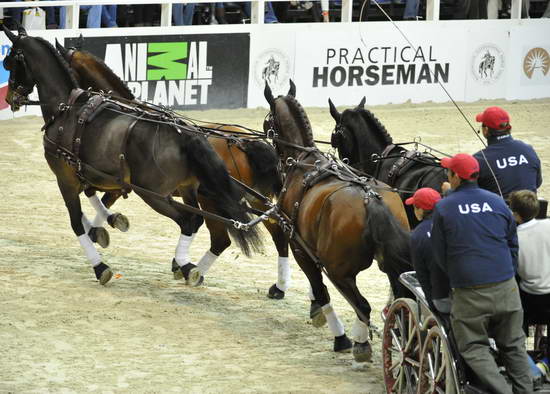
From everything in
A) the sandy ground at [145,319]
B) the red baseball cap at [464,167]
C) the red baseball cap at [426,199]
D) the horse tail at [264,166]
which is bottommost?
the sandy ground at [145,319]

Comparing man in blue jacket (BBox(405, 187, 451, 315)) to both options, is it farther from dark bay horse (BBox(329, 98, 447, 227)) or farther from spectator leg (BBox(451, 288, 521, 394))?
dark bay horse (BBox(329, 98, 447, 227))

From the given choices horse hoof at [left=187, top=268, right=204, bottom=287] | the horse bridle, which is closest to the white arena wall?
the horse bridle

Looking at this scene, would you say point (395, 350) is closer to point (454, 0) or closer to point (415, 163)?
point (415, 163)

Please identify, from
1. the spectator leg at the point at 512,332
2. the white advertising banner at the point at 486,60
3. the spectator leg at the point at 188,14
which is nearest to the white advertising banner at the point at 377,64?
the white advertising banner at the point at 486,60

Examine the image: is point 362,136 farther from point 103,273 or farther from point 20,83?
point 20,83

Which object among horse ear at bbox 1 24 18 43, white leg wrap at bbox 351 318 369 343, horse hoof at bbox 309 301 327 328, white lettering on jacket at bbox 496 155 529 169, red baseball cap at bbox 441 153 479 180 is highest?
horse ear at bbox 1 24 18 43

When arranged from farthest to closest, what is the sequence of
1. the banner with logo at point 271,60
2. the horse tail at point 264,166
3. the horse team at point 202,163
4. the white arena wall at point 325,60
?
1. the banner with logo at point 271,60
2. the white arena wall at point 325,60
3. the horse tail at point 264,166
4. the horse team at point 202,163

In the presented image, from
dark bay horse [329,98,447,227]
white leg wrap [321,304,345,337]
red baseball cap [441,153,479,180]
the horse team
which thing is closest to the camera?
red baseball cap [441,153,479,180]

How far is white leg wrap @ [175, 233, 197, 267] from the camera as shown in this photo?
34.4 feet

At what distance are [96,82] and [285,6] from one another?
9.06 meters

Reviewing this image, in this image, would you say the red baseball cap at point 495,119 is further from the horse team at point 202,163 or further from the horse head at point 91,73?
the horse head at point 91,73

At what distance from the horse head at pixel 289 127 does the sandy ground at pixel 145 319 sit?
5.31ft

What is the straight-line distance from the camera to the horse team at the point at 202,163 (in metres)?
8.87

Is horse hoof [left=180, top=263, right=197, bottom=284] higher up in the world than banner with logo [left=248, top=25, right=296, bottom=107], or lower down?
lower down
